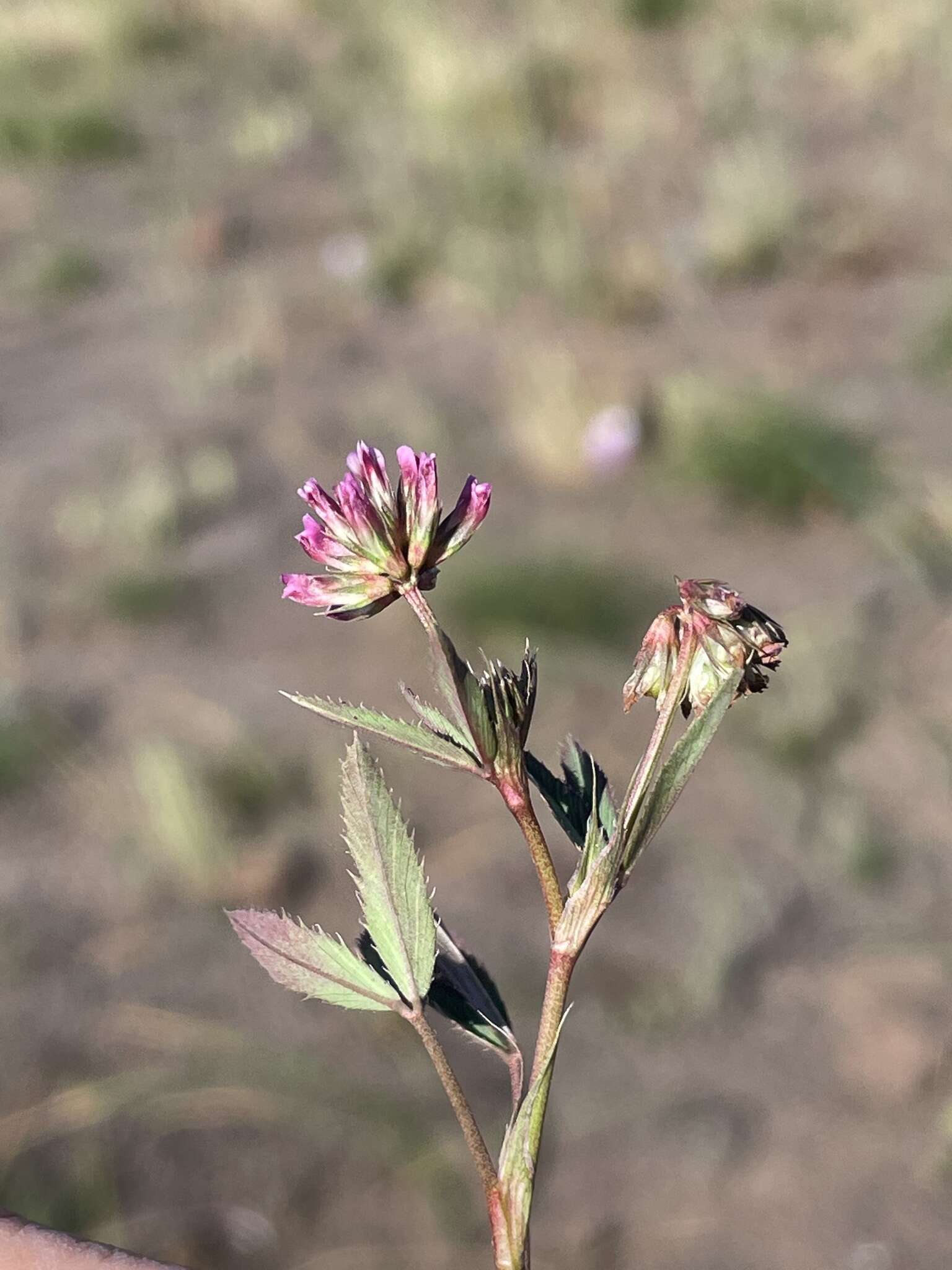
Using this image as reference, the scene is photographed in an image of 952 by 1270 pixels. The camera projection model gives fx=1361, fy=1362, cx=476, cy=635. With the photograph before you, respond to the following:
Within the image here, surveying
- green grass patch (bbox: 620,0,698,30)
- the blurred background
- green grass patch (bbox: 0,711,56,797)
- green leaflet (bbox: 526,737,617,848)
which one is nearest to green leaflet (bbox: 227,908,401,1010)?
green leaflet (bbox: 526,737,617,848)

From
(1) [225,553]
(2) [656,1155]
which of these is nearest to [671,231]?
(1) [225,553]

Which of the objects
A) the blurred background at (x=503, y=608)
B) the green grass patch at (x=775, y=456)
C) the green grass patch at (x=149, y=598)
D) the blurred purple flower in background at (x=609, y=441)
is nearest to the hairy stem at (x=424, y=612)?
the blurred background at (x=503, y=608)

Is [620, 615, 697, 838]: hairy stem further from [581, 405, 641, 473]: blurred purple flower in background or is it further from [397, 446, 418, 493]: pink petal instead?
[581, 405, 641, 473]: blurred purple flower in background

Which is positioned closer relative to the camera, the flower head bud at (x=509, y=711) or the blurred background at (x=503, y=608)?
the flower head bud at (x=509, y=711)

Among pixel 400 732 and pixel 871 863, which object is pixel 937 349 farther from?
pixel 400 732

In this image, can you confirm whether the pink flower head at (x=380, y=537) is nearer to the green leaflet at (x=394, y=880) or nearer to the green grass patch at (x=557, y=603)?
the green leaflet at (x=394, y=880)
